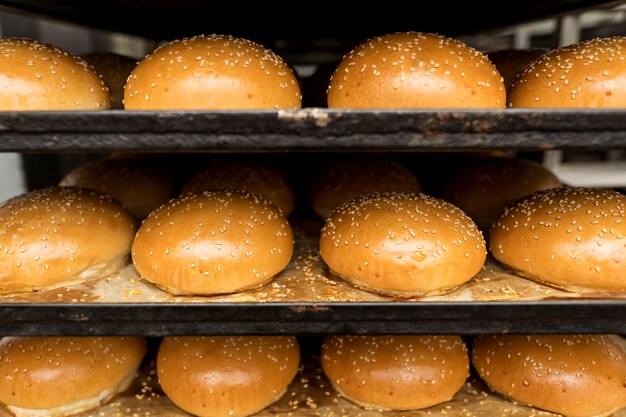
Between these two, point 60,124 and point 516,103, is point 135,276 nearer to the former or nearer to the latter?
point 60,124

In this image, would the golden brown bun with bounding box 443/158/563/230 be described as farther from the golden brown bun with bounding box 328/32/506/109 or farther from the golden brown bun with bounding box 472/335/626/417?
the golden brown bun with bounding box 328/32/506/109

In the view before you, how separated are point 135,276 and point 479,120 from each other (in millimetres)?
1027

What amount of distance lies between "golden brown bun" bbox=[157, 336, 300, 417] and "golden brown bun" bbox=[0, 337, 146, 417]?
0.15 m

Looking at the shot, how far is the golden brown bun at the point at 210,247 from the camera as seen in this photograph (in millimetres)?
1186

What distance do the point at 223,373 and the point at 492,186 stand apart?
47.1 inches

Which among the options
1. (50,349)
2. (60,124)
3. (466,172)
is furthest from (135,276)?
(466,172)

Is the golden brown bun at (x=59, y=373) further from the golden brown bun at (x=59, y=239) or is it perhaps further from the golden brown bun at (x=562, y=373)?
the golden brown bun at (x=562, y=373)

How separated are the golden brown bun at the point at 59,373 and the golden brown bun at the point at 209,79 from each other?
0.73 metres

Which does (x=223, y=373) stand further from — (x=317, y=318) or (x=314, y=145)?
(x=314, y=145)

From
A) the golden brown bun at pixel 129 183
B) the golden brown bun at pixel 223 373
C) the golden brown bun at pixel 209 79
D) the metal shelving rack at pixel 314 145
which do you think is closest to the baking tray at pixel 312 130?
the metal shelving rack at pixel 314 145

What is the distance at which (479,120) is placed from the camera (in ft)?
3.14

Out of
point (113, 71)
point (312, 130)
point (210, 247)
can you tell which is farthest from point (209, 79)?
point (113, 71)

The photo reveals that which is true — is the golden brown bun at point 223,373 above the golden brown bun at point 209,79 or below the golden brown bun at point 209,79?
below

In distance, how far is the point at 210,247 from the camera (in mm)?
1195
